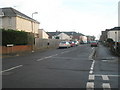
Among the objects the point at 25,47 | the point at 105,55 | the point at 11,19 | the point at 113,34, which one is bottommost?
the point at 105,55

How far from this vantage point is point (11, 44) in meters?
28.8

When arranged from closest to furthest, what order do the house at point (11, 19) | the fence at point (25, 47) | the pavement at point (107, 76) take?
the pavement at point (107, 76), the fence at point (25, 47), the house at point (11, 19)

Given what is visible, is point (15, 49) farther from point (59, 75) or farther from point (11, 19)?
point (59, 75)

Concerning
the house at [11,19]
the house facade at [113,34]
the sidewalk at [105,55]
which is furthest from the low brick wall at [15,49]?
the house facade at [113,34]

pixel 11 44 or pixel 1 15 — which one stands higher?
pixel 1 15

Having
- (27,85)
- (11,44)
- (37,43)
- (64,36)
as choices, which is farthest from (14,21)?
(64,36)

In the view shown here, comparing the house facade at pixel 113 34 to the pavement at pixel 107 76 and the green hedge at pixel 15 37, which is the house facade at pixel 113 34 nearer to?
the green hedge at pixel 15 37

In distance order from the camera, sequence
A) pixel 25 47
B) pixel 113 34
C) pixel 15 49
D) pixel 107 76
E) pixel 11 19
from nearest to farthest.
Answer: pixel 107 76 → pixel 15 49 → pixel 25 47 → pixel 11 19 → pixel 113 34

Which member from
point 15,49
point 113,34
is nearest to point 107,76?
point 15,49

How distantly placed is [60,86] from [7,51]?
21.6 m

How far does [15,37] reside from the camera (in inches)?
1199

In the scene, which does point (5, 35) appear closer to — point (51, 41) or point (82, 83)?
point (82, 83)

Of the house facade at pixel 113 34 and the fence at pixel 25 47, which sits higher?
the house facade at pixel 113 34

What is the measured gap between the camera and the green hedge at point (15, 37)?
28.1 m
